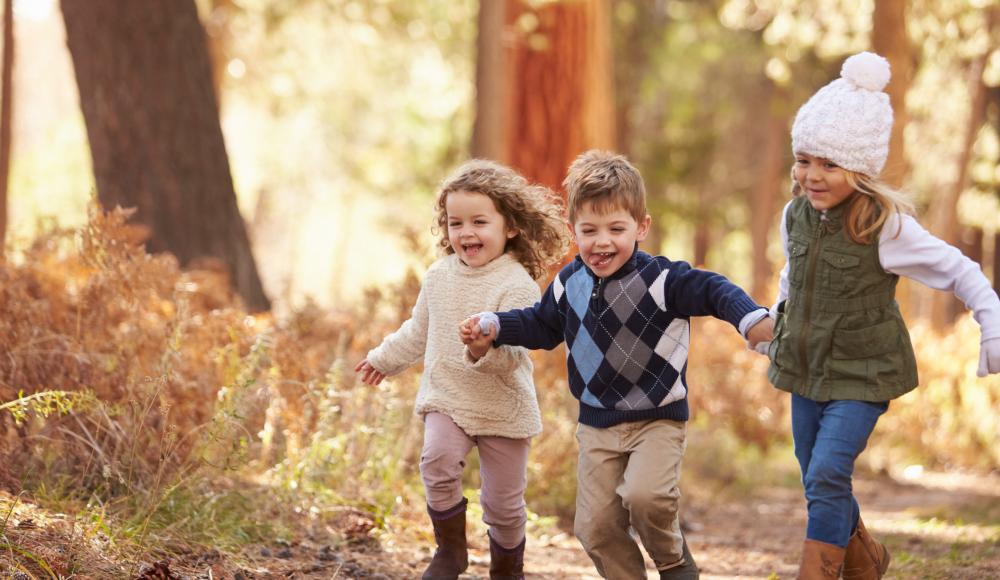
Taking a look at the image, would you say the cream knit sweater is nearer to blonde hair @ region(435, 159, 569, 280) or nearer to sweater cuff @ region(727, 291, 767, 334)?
blonde hair @ region(435, 159, 569, 280)

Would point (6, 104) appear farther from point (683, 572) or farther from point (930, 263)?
point (930, 263)

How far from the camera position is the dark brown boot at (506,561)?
455 centimetres

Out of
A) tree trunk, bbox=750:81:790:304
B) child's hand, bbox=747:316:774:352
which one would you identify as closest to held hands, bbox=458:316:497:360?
child's hand, bbox=747:316:774:352

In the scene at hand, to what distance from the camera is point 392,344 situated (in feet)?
15.3

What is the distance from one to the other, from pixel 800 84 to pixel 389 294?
10942mm

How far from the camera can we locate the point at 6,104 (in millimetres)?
8312

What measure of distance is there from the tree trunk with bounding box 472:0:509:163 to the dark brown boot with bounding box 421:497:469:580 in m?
3.64

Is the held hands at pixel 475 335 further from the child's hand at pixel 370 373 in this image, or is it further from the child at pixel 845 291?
the child at pixel 845 291

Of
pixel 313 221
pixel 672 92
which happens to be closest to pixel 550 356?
pixel 672 92

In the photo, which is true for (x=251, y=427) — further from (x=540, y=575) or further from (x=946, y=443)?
(x=946, y=443)

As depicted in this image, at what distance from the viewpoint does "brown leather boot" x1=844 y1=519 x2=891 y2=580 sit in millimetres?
4348

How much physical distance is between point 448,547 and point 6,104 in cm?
553

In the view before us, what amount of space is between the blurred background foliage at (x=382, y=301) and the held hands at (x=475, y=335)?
956 millimetres

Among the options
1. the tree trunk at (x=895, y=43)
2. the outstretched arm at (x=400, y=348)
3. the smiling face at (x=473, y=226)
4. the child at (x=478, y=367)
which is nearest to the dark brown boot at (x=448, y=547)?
the child at (x=478, y=367)
